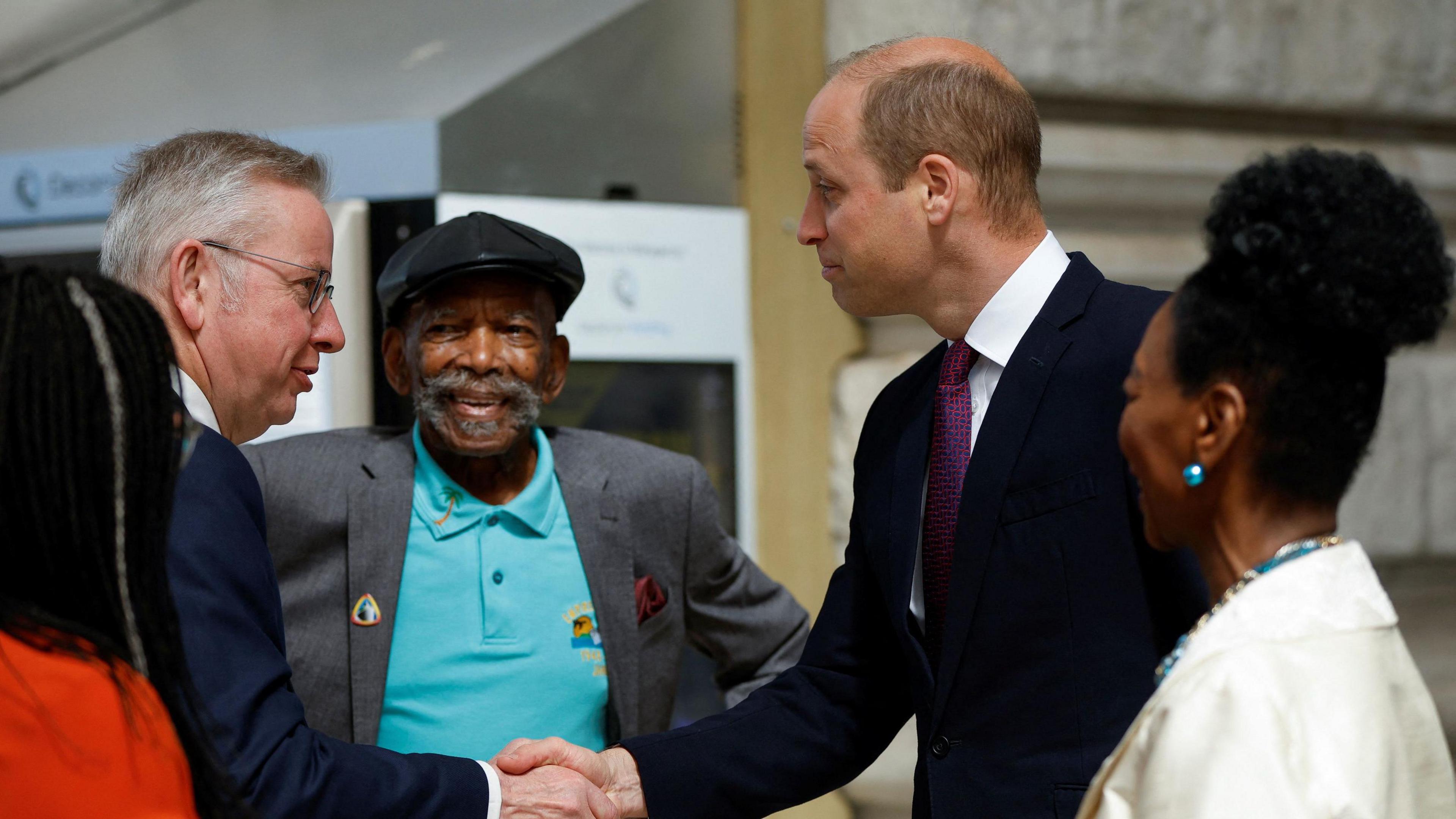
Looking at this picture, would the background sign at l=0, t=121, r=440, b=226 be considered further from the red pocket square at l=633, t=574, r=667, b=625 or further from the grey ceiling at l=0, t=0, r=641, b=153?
the red pocket square at l=633, t=574, r=667, b=625

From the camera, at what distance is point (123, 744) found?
43.5 inches

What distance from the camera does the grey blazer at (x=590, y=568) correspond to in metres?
2.27

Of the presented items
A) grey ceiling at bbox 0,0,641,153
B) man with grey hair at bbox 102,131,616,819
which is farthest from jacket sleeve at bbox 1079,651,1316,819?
grey ceiling at bbox 0,0,641,153

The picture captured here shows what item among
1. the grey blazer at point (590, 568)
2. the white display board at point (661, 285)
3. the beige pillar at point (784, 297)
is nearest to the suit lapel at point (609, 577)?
the grey blazer at point (590, 568)

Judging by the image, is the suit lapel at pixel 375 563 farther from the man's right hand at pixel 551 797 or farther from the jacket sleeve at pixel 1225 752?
the jacket sleeve at pixel 1225 752

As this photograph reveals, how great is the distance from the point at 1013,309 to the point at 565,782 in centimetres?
96

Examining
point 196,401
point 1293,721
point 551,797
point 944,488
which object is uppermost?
point 196,401

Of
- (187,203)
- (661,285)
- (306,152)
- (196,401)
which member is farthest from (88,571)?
(661,285)

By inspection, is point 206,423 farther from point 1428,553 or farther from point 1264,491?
point 1428,553

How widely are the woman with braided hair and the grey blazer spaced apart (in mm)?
1095

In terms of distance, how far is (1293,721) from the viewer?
1125 millimetres

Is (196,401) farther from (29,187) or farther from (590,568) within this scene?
(29,187)

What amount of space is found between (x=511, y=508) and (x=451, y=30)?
5.25ft

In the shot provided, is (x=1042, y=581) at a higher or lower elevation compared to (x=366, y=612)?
higher
